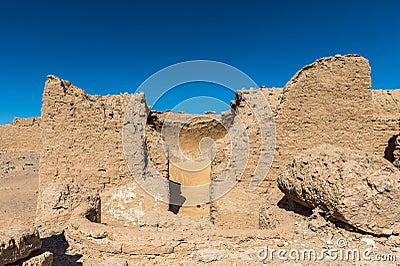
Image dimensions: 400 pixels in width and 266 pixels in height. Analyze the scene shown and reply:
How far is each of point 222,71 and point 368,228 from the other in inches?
196

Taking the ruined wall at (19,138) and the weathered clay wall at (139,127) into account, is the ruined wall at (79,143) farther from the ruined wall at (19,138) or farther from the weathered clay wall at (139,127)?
the ruined wall at (19,138)

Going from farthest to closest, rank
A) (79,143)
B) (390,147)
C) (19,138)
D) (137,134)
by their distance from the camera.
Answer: (19,138)
(390,147)
(137,134)
(79,143)

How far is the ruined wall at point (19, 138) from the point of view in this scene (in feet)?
71.9

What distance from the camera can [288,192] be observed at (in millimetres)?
4770

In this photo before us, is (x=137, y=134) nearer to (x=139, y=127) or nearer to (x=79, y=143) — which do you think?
(x=139, y=127)

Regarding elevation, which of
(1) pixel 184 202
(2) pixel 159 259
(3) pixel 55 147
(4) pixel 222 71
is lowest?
(2) pixel 159 259

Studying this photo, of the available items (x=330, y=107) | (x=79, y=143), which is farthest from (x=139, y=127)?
(x=330, y=107)

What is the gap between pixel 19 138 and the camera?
22.1 m

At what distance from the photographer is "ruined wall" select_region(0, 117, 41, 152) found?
862 inches

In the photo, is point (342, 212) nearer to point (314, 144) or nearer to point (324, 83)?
point (314, 144)

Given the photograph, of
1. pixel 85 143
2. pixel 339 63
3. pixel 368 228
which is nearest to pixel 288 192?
pixel 368 228

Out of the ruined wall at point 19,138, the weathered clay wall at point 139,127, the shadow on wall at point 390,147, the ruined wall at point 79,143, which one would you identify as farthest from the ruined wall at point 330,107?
the ruined wall at point 19,138

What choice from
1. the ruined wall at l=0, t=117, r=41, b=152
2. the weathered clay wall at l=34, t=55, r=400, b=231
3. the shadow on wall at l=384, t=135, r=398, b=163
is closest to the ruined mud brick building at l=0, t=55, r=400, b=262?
the weathered clay wall at l=34, t=55, r=400, b=231

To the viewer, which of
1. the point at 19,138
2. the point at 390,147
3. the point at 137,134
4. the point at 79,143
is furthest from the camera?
the point at 19,138
